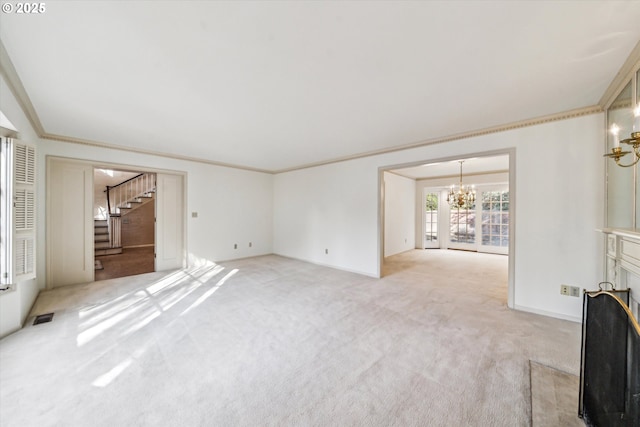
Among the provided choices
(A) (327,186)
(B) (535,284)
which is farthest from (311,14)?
(A) (327,186)

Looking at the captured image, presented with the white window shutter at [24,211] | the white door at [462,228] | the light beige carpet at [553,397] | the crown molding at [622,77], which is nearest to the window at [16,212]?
the white window shutter at [24,211]

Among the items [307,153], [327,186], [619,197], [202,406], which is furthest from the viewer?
[327,186]

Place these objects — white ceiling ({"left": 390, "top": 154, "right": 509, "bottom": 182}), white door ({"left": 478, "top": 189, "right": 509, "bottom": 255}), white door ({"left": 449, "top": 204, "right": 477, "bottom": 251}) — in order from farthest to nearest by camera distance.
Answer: white door ({"left": 449, "top": 204, "right": 477, "bottom": 251}) < white door ({"left": 478, "top": 189, "right": 509, "bottom": 255}) < white ceiling ({"left": 390, "top": 154, "right": 509, "bottom": 182})

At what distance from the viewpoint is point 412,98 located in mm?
2436

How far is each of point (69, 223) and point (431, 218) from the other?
9.17 metres

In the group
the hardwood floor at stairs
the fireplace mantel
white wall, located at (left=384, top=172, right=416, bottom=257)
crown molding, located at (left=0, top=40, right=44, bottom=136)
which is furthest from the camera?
white wall, located at (left=384, top=172, right=416, bottom=257)

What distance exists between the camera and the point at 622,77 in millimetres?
1998

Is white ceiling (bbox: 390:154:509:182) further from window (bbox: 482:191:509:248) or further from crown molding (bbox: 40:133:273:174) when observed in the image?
crown molding (bbox: 40:133:273:174)

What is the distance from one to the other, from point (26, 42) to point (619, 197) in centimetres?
501

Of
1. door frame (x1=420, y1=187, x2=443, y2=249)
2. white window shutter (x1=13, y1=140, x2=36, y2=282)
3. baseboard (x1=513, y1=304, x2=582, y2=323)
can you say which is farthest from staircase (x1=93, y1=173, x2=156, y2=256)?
baseboard (x1=513, y1=304, x2=582, y2=323)

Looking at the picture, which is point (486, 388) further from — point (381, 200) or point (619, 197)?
point (381, 200)

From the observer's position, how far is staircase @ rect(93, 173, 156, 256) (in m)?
7.29

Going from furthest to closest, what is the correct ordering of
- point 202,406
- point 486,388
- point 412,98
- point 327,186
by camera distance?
1. point 327,186
2. point 412,98
3. point 486,388
4. point 202,406

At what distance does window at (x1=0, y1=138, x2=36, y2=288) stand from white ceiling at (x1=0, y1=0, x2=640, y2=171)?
64 cm
